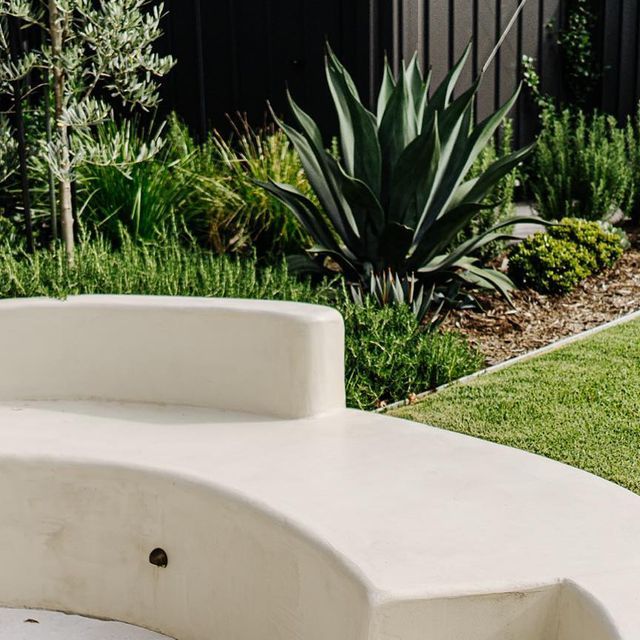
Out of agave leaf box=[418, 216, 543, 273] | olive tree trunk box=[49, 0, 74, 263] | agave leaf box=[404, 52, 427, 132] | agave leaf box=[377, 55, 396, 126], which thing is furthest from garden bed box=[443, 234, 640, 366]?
olive tree trunk box=[49, 0, 74, 263]

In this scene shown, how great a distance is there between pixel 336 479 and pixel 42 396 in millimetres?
1512

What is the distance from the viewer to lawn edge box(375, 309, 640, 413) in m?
4.57

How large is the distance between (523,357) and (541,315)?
0.89 m

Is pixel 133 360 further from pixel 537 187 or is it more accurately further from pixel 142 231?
pixel 537 187

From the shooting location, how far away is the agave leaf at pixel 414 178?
543 cm

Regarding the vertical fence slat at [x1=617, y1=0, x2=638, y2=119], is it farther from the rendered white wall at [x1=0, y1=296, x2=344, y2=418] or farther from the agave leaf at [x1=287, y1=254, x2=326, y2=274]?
the rendered white wall at [x1=0, y1=296, x2=344, y2=418]

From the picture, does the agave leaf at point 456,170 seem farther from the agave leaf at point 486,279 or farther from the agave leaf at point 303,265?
the agave leaf at point 303,265

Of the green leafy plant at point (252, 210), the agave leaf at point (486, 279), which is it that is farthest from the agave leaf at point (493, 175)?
the green leafy plant at point (252, 210)

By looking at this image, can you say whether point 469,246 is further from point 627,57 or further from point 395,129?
point 627,57

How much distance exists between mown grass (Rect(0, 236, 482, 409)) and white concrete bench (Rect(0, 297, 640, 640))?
1.85ft

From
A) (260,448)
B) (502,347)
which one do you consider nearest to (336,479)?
(260,448)

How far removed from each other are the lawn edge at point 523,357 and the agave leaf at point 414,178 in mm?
1053

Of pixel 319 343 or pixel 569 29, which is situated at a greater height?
pixel 569 29

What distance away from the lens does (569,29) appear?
31.2ft
